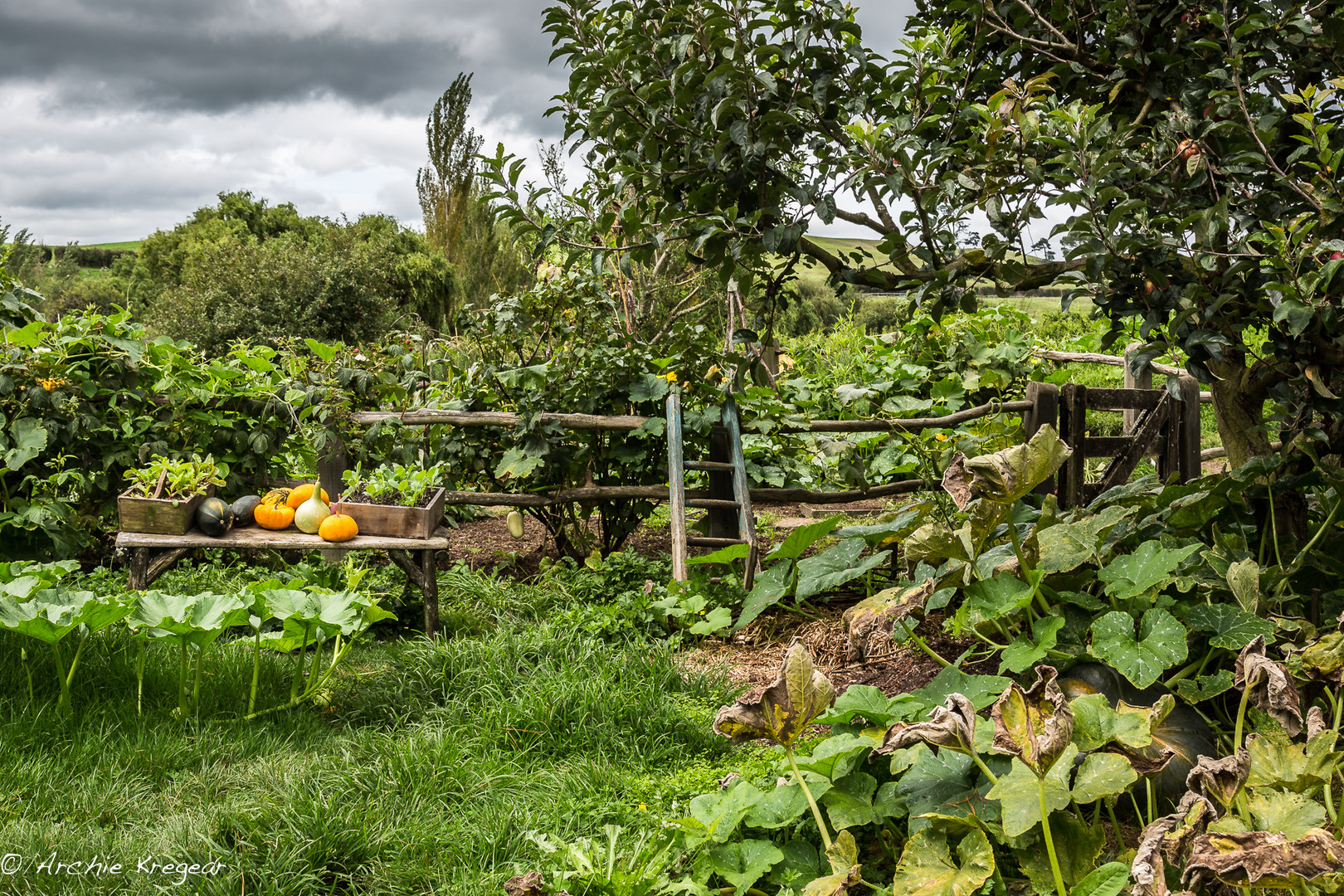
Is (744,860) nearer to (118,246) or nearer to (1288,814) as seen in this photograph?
(1288,814)

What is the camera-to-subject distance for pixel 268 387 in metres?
4.14

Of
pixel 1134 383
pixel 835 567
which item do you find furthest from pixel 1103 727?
pixel 1134 383

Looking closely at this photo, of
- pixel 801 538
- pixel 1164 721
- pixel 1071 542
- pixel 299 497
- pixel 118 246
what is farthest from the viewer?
pixel 118 246

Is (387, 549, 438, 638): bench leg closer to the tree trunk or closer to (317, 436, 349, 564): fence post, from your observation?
(317, 436, 349, 564): fence post

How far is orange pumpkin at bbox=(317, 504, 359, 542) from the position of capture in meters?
3.26

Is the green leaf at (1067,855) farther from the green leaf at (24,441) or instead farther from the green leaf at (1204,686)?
the green leaf at (24,441)

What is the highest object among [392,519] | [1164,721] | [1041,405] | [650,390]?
[650,390]

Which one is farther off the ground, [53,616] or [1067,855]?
[53,616]

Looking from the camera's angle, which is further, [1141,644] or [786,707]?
[1141,644]

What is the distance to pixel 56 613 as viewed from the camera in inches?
83.9

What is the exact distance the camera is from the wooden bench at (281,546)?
10.5 feet

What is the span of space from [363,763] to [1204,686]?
80.6 inches

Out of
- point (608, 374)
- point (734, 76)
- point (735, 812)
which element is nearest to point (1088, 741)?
point (735, 812)

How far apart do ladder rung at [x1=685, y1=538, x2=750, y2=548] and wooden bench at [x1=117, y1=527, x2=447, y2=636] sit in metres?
1.10
